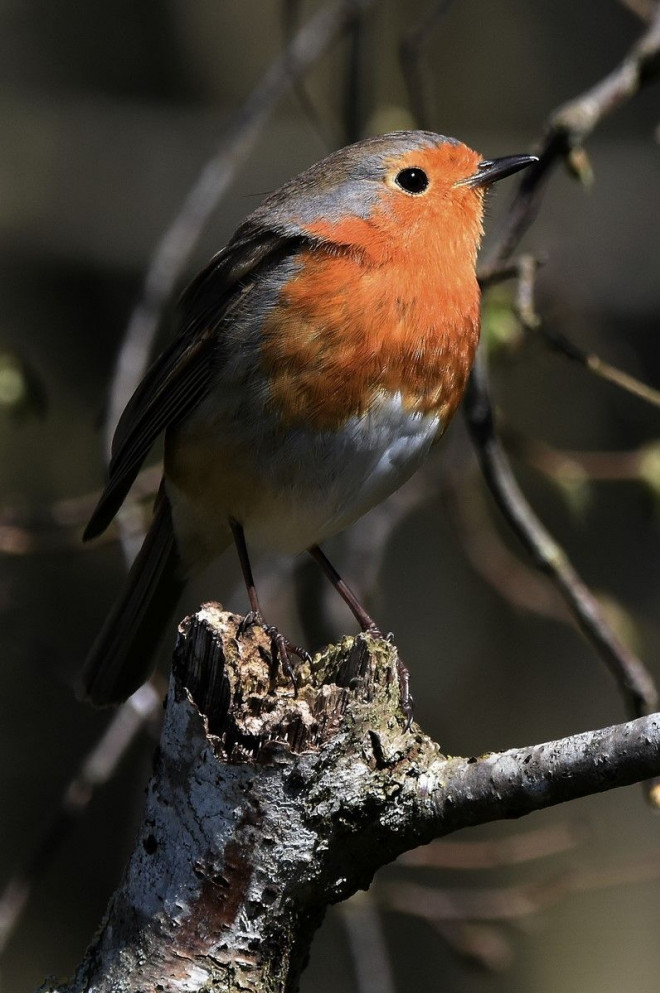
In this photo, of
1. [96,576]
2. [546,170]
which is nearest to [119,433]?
[546,170]

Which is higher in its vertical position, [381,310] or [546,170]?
[546,170]

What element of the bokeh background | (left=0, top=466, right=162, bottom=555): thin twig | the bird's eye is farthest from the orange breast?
the bokeh background

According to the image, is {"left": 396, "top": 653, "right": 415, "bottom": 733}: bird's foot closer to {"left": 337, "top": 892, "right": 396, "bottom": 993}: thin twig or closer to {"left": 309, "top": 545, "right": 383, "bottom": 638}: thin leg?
{"left": 309, "top": 545, "right": 383, "bottom": 638}: thin leg

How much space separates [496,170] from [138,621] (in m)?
1.70

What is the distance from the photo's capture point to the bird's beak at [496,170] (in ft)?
11.6

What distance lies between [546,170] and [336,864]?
2169 millimetres

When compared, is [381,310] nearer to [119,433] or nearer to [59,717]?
[119,433]

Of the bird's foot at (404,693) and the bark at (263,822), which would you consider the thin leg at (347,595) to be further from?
the bark at (263,822)

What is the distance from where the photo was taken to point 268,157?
6004 mm

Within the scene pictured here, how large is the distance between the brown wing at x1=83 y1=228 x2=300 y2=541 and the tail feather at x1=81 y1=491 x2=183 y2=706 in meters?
0.28

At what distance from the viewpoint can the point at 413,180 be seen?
3535mm

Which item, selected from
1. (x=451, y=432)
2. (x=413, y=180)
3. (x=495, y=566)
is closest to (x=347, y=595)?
(x=413, y=180)

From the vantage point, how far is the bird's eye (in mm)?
3523

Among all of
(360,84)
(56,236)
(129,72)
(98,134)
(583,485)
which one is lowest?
(583,485)
